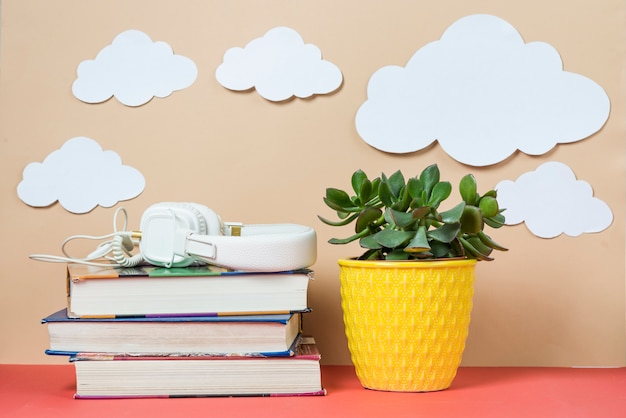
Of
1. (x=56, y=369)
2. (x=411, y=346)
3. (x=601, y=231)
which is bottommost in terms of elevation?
(x=56, y=369)

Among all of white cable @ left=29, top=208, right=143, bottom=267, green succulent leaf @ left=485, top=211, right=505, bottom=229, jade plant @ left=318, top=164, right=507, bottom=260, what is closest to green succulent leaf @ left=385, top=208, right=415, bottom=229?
jade plant @ left=318, top=164, right=507, bottom=260

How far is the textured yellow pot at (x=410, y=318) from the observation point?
831 mm

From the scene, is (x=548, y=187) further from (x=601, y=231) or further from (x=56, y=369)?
(x=56, y=369)

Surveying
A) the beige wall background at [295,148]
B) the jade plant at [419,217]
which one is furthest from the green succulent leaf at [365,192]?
the beige wall background at [295,148]

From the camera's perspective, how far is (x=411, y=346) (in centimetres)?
83

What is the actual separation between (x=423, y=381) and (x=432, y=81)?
49cm

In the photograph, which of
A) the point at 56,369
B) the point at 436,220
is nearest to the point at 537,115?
the point at 436,220

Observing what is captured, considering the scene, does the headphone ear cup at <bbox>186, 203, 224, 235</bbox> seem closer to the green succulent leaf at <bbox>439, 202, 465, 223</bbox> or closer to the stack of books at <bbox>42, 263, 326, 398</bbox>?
the stack of books at <bbox>42, 263, 326, 398</bbox>

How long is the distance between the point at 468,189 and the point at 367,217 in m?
0.13

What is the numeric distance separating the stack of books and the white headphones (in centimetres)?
2

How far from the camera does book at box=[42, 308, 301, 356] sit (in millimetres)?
828

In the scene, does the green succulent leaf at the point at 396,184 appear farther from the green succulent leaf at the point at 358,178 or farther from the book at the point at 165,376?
the book at the point at 165,376

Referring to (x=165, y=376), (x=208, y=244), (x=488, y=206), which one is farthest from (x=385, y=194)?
(x=165, y=376)

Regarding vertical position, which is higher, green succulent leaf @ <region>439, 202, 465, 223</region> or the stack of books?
green succulent leaf @ <region>439, 202, 465, 223</region>
